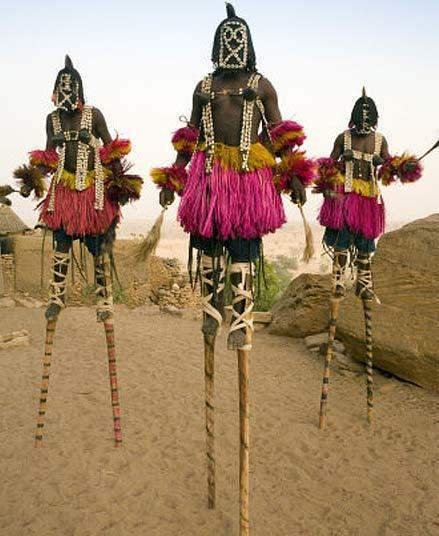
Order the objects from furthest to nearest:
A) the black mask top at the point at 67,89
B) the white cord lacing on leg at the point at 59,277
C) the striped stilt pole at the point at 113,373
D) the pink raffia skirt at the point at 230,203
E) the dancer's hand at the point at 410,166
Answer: the dancer's hand at the point at 410,166 < the striped stilt pole at the point at 113,373 < the white cord lacing on leg at the point at 59,277 < the black mask top at the point at 67,89 < the pink raffia skirt at the point at 230,203

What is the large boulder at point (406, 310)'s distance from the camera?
231 inches

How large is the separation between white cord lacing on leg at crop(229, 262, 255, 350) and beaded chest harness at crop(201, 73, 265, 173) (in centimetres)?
59

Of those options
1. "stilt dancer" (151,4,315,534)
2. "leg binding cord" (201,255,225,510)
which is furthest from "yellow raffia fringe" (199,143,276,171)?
"leg binding cord" (201,255,225,510)

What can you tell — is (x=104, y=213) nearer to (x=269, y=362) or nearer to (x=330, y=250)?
(x=330, y=250)

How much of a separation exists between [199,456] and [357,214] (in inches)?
105

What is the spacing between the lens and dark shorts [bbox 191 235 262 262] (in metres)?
2.98

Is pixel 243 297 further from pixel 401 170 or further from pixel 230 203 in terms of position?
pixel 401 170

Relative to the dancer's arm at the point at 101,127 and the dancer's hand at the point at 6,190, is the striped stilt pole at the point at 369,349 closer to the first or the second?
the dancer's arm at the point at 101,127

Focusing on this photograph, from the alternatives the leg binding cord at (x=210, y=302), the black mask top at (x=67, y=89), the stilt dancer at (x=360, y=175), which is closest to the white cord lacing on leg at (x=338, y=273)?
the stilt dancer at (x=360, y=175)

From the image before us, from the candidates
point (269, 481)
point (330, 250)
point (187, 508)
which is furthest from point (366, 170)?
point (187, 508)

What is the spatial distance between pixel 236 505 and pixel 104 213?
7.94 ft

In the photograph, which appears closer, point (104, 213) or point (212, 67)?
point (212, 67)

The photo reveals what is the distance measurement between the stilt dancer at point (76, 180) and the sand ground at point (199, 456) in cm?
85

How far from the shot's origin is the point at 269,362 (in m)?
7.55
